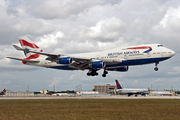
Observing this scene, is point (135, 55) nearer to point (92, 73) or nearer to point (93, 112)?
point (92, 73)

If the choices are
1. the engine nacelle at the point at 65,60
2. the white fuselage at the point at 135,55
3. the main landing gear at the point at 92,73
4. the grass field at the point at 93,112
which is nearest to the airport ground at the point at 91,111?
the grass field at the point at 93,112

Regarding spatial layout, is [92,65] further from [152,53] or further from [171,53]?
[171,53]

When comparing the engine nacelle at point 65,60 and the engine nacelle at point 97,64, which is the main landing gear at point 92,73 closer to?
the engine nacelle at point 97,64

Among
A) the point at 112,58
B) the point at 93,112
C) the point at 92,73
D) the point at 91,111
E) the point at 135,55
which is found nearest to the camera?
the point at 93,112

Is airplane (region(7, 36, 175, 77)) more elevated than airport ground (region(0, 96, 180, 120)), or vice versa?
airplane (region(7, 36, 175, 77))

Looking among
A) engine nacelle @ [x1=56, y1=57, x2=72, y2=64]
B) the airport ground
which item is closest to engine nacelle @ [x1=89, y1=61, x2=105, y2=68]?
engine nacelle @ [x1=56, y1=57, x2=72, y2=64]

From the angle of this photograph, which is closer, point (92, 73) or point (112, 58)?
point (112, 58)

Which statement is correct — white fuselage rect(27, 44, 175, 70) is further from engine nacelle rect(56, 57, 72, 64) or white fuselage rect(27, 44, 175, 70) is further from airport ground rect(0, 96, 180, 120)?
airport ground rect(0, 96, 180, 120)

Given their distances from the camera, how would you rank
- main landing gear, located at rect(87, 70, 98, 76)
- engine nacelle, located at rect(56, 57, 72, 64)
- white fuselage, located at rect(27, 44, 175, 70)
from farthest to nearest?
main landing gear, located at rect(87, 70, 98, 76)
engine nacelle, located at rect(56, 57, 72, 64)
white fuselage, located at rect(27, 44, 175, 70)

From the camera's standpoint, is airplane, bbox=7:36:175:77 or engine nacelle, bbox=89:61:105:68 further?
engine nacelle, bbox=89:61:105:68

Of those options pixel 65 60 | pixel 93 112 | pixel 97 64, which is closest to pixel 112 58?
pixel 97 64

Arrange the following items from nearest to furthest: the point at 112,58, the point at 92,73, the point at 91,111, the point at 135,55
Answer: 1. the point at 91,111
2. the point at 135,55
3. the point at 112,58
4. the point at 92,73


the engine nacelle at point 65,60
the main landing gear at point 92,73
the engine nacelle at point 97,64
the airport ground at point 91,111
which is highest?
the engine nacelle at point 65,60

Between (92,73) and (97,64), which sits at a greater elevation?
(97,64)
